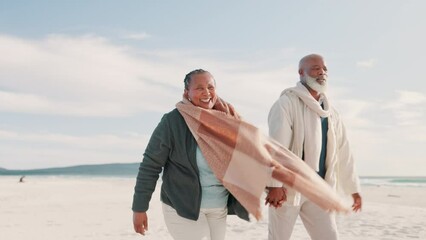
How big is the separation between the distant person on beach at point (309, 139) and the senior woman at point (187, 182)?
0.84 meters

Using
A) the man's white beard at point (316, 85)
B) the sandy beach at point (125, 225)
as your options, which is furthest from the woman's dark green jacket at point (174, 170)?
the sandy beach at point (125, 225)

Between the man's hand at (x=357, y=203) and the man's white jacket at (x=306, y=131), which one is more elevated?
the man's white jacket at (x=306, y=131)

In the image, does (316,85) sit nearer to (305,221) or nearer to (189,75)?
(305,221)

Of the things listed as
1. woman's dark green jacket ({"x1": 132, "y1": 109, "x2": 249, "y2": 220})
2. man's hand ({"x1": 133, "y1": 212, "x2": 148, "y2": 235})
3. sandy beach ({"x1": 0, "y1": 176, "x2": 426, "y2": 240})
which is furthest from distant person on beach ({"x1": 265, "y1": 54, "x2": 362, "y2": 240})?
sandy beach ({"x1": 0, "y1": 176, "x2": 426, "y2": 240})

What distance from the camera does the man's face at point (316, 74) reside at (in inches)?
177

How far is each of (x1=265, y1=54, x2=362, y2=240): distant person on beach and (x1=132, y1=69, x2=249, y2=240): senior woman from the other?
842mm

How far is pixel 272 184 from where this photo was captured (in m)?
3.88

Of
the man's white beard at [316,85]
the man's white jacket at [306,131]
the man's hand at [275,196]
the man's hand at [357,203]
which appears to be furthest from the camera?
the man's hand at [357,203]

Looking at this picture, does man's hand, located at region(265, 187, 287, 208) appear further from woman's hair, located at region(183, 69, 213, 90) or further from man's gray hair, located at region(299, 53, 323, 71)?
man's gray hair, located at region(299, 53, 323, 71)

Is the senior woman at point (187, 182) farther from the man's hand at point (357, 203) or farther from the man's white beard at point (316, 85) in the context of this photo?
the man's hand at point (357, 203)

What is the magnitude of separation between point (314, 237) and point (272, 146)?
1257 millimetres

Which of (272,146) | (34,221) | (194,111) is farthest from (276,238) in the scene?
(34,221)

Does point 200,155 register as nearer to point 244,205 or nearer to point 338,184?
point 244,205

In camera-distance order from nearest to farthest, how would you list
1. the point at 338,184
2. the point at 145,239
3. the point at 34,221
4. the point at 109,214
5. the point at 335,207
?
the point at 335,207
the point at 338,184
the point at 145,239
the point at 34,221
the point at 109,214
